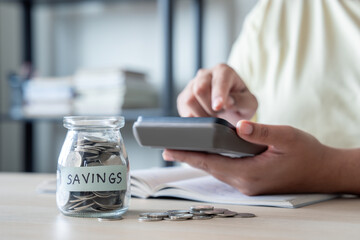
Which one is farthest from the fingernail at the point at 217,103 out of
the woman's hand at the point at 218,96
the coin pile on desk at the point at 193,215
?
the coin pile on desk at the point at 193,215

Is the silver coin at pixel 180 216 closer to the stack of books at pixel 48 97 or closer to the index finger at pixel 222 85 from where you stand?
the index finger at pixel 222 85

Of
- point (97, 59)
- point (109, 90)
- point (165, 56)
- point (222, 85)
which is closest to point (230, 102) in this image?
point (222, 85)

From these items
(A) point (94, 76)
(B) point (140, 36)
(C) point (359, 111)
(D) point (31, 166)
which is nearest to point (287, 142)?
(C) point (359, 111)

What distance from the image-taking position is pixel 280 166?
2.97ft

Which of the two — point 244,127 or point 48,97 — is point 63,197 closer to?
point 244,127

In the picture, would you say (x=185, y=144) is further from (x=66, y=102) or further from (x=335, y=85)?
(x=66, y=102)

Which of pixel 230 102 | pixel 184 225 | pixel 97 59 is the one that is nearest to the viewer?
pixel 184 225

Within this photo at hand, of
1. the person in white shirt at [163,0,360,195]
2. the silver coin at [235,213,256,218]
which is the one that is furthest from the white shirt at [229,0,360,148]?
the silver coin at [235,213,256,218]

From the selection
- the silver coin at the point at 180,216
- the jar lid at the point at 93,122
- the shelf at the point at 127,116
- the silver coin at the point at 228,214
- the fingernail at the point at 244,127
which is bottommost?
the shelf at the point at 127,116

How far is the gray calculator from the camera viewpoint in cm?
77

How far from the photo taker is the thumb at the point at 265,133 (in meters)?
0.80

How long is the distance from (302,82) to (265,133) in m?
0.77

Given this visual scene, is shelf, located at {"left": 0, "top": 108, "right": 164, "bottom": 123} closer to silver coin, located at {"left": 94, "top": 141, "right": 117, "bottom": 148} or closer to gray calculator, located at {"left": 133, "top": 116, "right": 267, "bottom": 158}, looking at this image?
gray calculator, located at {"left": 133, "top": 116, "right": 267, "bottom": 158}

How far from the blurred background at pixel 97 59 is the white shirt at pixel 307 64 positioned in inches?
21.5
